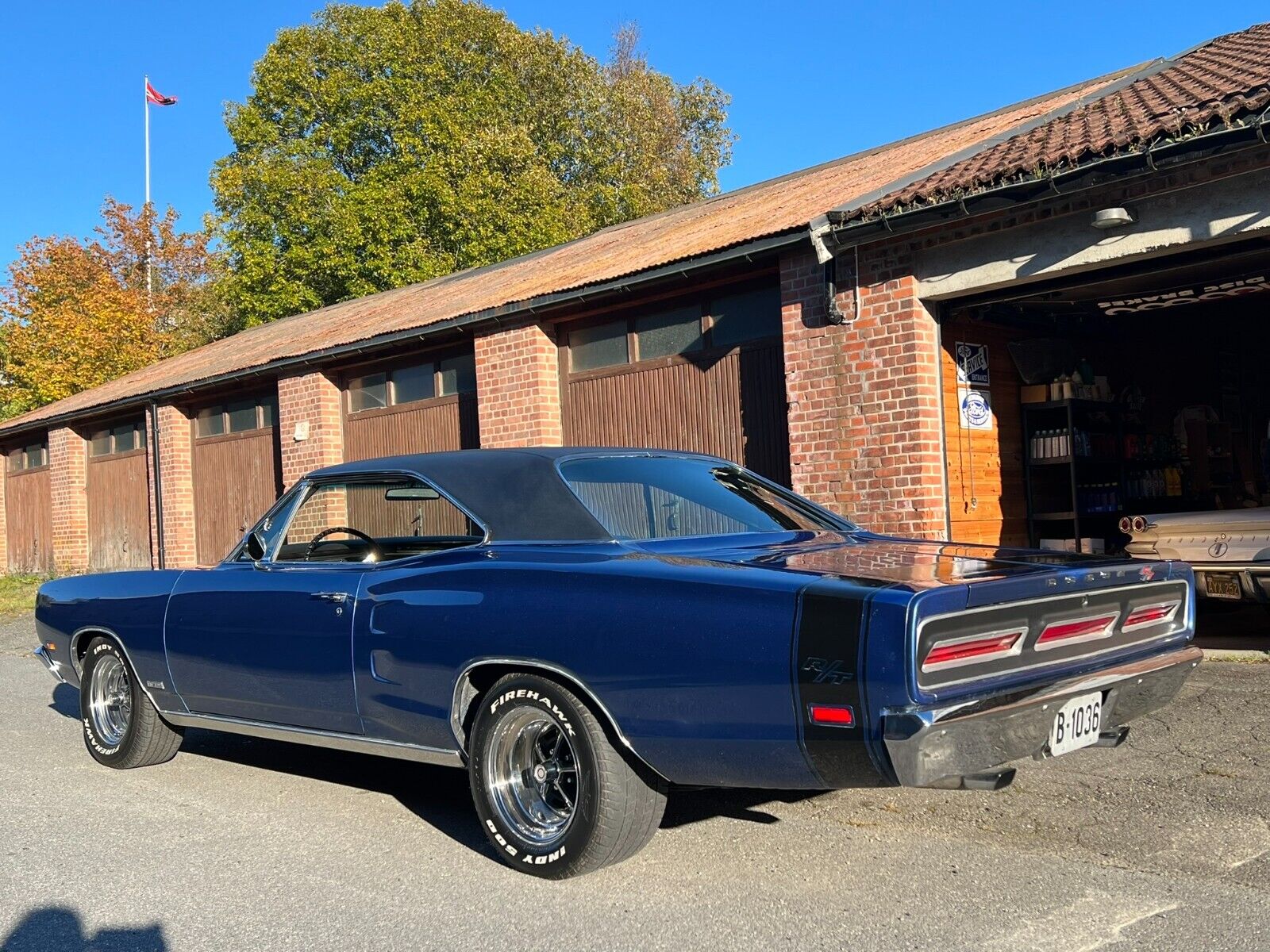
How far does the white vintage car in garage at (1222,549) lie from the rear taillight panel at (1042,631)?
4434mm

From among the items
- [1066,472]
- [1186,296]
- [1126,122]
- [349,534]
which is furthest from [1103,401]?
[349,534]

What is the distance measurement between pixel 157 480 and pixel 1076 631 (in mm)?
16956

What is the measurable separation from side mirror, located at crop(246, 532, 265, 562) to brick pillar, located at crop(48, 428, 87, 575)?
17276mm

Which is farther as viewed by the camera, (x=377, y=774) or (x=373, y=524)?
(x=377, y=774)

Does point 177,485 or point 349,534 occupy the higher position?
point 177,485

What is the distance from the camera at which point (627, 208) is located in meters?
36.8

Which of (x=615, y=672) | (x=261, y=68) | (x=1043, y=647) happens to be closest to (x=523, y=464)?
(x=615, y=672)

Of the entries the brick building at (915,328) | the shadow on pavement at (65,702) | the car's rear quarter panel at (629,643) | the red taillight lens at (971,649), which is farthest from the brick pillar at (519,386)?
the red taillight lens at (971,649)

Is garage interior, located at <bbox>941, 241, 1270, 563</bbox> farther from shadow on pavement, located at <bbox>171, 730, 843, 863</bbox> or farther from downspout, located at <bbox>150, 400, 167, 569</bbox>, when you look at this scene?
downspout, located at <bbox>150, 400, 167, 569</bbox>

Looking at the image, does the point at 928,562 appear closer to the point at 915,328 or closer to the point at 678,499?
the point at 678,499

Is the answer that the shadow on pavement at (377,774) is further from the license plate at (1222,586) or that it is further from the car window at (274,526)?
the license plate at (1222,586)

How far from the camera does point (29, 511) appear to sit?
76.2ft

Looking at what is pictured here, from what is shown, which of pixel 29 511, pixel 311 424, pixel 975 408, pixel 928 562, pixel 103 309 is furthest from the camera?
pixel 103 309

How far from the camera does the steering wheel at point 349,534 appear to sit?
188 inches
